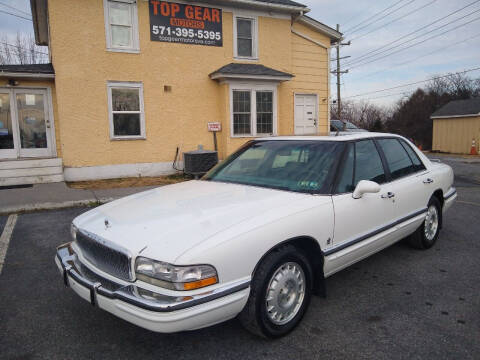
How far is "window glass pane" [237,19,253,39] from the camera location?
12.5 m

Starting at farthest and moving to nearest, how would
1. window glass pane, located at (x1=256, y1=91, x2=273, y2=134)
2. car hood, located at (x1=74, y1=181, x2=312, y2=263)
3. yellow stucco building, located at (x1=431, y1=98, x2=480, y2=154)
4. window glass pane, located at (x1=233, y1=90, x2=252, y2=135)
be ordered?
yellow stucco building, located at (x1=431, y1=98, x2=480, y2=154)
window glass pane, located at (x1=256, y1=91, x2=273, y2=134)
window glass pane, located at (x1=233, y1=90, x2=252, y2=135)
car hood, located at (x1=74, y1=181, x2=312, y2=263)

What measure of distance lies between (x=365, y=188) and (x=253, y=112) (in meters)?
9.64

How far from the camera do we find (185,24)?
37.9 ft

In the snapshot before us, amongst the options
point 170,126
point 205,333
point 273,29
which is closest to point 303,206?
point 205,333

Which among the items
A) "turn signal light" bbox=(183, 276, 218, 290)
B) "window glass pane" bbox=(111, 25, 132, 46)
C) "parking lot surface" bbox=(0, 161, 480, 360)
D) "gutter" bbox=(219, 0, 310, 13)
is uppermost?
"gutter" bbox=(219, 0, 310, 13)

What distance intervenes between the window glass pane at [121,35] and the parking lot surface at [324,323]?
8226mm

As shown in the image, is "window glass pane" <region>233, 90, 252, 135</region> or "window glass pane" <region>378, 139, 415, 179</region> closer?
"window glass pane" <region>378, 139, 415, 179</region>

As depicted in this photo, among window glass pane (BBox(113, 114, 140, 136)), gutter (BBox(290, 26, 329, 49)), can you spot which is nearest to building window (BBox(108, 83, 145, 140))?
window glass pane (BBox(113, 114, 140, 136))

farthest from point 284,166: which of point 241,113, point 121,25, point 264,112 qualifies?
point 264,112

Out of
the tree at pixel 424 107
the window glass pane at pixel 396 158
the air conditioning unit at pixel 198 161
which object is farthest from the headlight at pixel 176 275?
the tree at pixel 424 107

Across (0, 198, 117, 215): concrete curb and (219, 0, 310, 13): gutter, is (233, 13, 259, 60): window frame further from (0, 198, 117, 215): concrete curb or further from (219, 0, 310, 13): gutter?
(0, 198, 117, 215): concrete curb

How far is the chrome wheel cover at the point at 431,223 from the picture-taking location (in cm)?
453

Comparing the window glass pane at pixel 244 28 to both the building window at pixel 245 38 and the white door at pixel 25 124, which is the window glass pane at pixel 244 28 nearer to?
the building window at pixel 245 38

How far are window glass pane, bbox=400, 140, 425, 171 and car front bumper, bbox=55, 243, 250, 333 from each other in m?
3.04
